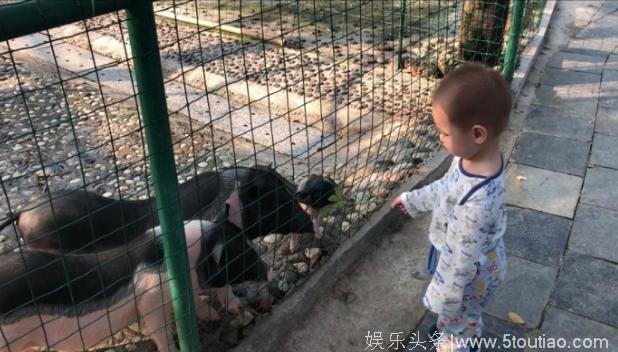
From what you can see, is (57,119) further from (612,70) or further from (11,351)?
(612,70)

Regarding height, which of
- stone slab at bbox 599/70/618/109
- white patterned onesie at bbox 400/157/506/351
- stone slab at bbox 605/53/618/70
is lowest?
stone slab at bbox 605/53/618/70

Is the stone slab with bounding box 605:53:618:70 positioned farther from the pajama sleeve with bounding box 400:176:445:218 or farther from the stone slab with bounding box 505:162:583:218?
the pajama sleeve with bounding box 400:176:445:218

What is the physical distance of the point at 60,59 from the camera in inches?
268

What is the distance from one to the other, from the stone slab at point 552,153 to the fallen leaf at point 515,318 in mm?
1677

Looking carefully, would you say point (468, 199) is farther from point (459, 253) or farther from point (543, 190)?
point (543, 190)

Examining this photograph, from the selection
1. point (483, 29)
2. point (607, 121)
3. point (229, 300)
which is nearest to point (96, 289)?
point (229, 300)

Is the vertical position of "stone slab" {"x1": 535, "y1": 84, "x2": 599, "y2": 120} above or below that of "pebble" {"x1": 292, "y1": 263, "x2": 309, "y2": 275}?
below

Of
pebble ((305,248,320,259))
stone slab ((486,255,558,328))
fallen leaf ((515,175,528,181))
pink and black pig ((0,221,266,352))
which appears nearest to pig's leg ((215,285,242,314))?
pink and black pig ((0,221,266,352))

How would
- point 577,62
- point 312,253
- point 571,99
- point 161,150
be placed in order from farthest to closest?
point 577,62
point 571,99
point 312,253
point 161,150

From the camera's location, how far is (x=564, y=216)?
3.99 meters

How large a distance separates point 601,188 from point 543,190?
40cm

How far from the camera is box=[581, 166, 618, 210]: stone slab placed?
13.6 ft

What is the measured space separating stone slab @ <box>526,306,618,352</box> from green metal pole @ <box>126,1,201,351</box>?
1665 mm

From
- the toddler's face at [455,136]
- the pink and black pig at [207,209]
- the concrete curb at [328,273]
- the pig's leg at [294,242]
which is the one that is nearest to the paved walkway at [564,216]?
the concrete curb at [328,273]
